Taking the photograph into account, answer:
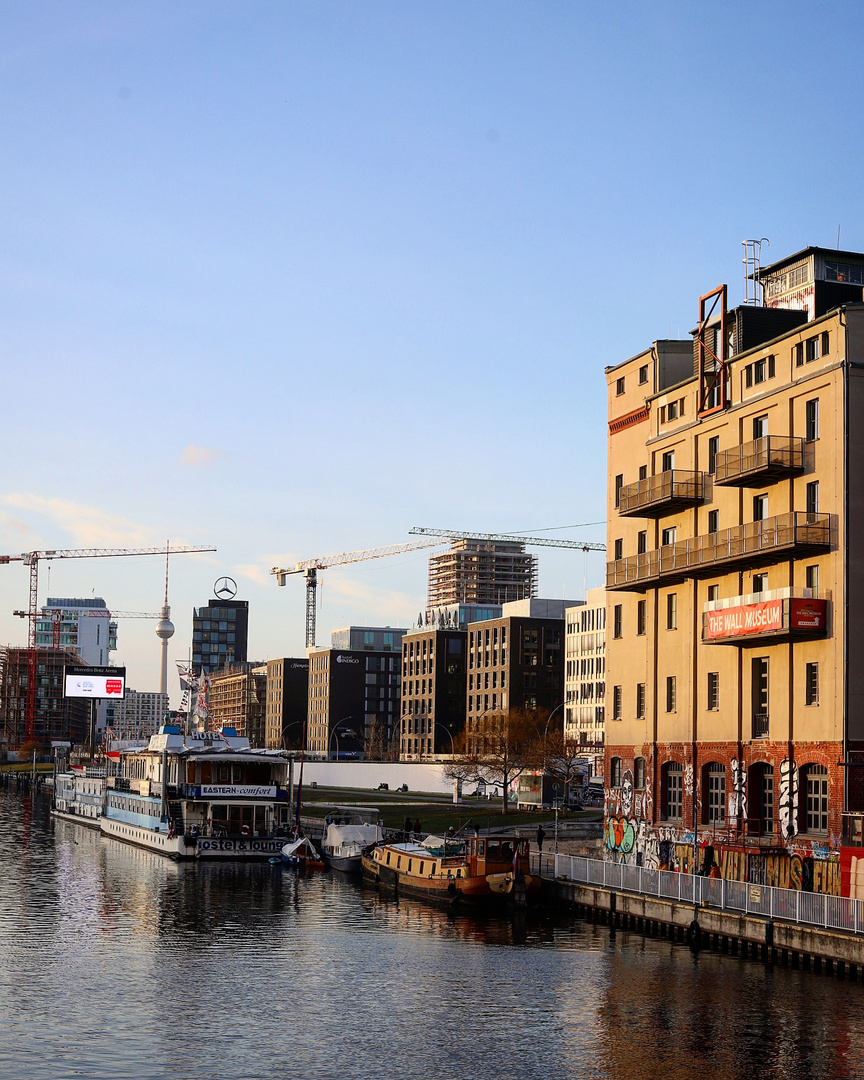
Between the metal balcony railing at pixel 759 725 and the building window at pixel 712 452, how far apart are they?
13.1 metres

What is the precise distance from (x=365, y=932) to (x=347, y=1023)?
18.7m

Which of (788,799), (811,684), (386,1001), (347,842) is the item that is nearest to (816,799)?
(788,799)

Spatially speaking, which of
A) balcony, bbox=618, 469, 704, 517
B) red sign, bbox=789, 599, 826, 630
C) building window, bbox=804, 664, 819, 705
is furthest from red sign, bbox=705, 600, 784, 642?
balcony, bbox=618, 469, 704, 517

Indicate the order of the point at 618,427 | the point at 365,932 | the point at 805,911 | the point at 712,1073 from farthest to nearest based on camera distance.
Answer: the point at 618,427
the point at 365,932
the point at 805,911
the point at 712,1073

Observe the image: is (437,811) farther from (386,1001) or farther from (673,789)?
(386,1001)

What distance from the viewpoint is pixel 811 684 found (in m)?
62.5

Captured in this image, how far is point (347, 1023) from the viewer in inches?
1577

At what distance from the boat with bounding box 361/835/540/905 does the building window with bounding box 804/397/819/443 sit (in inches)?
950

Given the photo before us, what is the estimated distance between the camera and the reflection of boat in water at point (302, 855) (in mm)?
88250

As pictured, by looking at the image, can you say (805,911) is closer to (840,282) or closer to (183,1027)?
(183,1027)

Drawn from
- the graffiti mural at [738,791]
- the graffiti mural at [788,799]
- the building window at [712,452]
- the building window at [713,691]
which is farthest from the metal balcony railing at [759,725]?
the building window at [712,452]

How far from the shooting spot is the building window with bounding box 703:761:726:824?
68.2 m

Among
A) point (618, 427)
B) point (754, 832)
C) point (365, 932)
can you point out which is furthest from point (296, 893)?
point (618, 427)

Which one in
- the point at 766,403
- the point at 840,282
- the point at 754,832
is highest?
the point at 840,282
